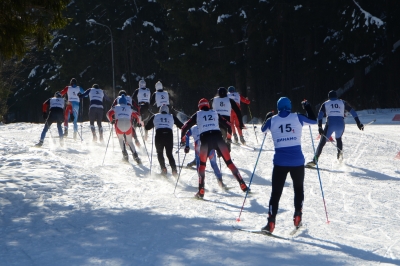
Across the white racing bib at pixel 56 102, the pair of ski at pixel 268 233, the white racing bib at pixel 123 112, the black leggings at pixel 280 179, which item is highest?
the white racing bib at pixel 56 102

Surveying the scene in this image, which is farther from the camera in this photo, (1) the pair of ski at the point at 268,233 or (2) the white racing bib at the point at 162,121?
(2) the white racing bib at the point at 162,121

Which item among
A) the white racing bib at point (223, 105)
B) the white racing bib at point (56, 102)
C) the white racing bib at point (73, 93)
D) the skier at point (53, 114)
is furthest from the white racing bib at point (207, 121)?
the white racing bib at point (73, 93)

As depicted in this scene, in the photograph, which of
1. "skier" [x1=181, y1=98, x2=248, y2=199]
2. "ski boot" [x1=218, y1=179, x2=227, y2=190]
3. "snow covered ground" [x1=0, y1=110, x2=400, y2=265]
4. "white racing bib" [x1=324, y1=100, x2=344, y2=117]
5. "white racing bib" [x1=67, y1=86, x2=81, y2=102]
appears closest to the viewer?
"snow covered ground" [x1=0, y1=110, x2=400, y2=265]

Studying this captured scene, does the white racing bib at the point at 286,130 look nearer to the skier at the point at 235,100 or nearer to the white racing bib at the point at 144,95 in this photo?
the skier at the point at 235,100

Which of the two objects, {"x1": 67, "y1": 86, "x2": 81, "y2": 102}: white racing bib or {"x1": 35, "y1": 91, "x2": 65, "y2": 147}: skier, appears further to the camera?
{"x1": 67, "y1": 86, "x2": 81, "y2": 102}: white racing bib

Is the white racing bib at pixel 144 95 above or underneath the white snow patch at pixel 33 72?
underneath

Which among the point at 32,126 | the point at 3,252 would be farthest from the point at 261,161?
the point at 32,126

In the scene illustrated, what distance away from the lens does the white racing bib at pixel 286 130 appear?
26.3 feet

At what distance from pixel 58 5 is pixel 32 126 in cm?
1819

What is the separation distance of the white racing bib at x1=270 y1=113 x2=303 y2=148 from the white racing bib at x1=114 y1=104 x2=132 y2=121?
760 cm

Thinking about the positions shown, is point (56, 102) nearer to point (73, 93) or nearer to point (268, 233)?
point (73, 93)

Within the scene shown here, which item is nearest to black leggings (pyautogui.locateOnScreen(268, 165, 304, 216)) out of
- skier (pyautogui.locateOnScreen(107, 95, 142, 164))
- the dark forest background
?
skier (pyautogui.locateOnScreen(107, 95, 142, 164))

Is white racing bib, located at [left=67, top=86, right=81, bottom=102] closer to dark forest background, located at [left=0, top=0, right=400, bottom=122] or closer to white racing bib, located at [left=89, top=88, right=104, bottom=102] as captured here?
white racing bib, located at [left=89, top=88, right=104, bottom=102]

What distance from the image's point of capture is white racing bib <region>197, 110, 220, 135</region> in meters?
10.8
